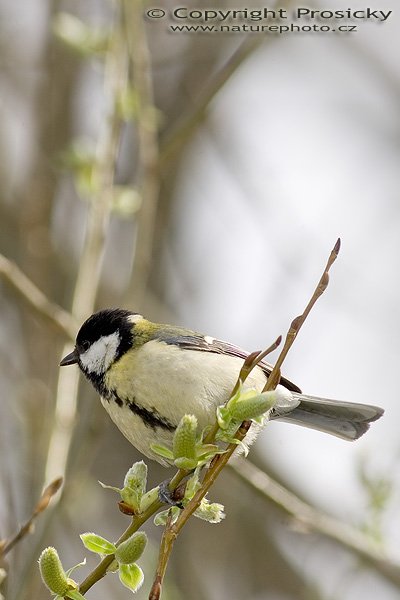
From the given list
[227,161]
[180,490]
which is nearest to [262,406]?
[180,490]

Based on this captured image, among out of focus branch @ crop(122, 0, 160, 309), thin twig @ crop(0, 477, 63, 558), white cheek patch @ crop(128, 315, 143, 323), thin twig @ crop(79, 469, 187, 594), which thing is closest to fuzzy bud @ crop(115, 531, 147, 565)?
thin twig @ crop(79, 469, 187, 594)

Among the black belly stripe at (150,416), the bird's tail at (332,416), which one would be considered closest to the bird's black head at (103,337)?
the black belly stripe at (150,416)

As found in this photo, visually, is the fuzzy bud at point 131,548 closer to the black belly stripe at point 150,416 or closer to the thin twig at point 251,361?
the thin twig at point 251,361

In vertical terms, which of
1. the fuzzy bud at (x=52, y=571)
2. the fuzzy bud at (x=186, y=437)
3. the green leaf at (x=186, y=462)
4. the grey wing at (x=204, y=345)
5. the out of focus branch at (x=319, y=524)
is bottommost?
the out of focus branch at (x=319, y=524)

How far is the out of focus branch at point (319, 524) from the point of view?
10.1 ft

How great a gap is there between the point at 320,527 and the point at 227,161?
8.25ft

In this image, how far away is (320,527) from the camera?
3.15m

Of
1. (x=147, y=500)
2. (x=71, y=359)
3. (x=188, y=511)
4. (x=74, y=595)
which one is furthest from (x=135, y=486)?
(x=71, y=359)

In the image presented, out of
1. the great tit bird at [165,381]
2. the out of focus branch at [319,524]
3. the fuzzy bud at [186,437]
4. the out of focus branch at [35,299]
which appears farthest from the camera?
the out of focus branch at [319,524]

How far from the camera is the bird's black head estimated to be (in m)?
2.84

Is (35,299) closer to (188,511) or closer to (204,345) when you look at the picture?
(204,345)

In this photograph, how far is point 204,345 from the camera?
2.78 m

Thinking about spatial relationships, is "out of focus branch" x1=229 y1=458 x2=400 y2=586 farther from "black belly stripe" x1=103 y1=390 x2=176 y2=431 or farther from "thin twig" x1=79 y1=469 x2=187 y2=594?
"thin twig" x1=79 y1=469 x2=187 y2=594

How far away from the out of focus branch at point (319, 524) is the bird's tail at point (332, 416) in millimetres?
319
